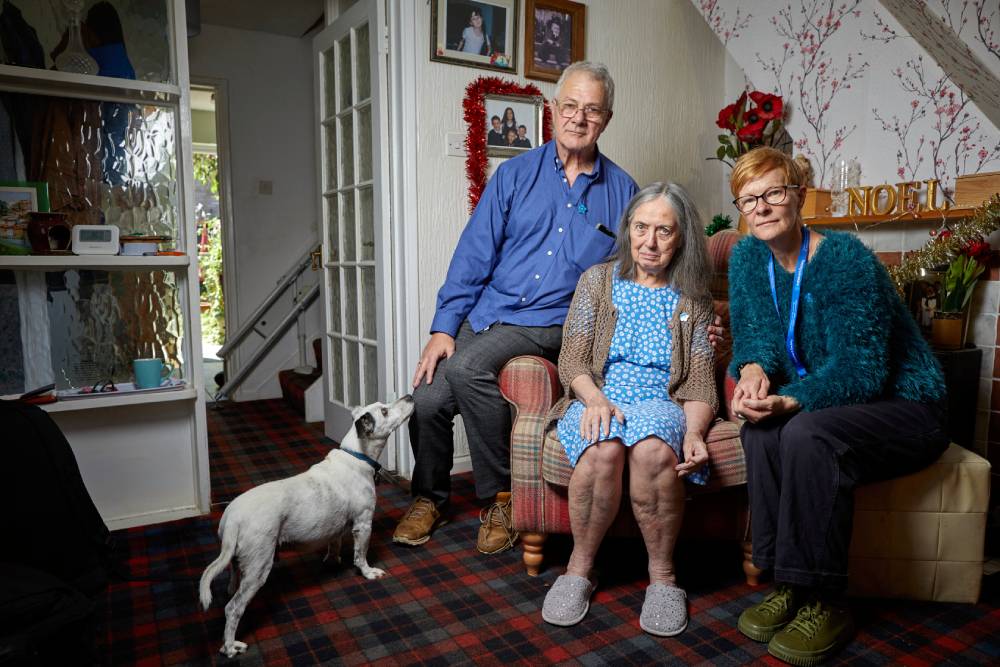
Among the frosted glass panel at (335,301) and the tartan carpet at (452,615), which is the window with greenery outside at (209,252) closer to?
the frosted glass panel at (335,301)

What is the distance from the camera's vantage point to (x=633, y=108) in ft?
10.7

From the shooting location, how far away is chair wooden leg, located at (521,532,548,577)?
1943mm

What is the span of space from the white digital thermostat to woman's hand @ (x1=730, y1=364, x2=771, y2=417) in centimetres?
196

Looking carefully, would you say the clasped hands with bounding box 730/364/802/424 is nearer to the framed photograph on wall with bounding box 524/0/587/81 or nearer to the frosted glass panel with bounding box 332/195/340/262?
the framed photograph on wall with bounding box 524/0/587/81

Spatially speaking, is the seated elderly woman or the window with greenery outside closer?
the seated elderly woman

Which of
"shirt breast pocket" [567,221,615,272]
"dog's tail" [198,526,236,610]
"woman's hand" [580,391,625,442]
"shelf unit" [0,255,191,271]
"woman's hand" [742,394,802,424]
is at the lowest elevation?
"dog's tail" [198,526,236,610]

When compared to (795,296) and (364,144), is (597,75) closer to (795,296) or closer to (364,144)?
(795,296)

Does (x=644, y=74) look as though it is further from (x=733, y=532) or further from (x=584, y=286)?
(x=733, y=532)

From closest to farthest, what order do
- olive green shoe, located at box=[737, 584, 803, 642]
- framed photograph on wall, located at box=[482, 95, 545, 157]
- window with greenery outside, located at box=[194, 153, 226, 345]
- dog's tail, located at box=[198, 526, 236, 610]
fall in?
1. dog's tail, located at box=[198, 526, 236, 610]
2. olive green shoe, located at box=[737, 584, 803, 642]
3. framed photograph on wall, located at box=[482, 95, 545, 157]
4. window with greenery outside, located at box=[194, 153, 226, 345]

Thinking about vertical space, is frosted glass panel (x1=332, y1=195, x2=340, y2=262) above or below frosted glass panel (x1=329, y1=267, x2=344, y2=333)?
above

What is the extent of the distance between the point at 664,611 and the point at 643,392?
55cm

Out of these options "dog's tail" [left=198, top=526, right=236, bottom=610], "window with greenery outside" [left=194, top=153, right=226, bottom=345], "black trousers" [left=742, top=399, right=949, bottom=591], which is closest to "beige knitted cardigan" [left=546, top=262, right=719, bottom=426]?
"black trousers" [left=742, top=399, right=949, bottom=591]

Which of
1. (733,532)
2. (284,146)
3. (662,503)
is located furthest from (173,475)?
(284,146)

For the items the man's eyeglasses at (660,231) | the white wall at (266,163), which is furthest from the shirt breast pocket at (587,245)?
the white wall at (266,163)
